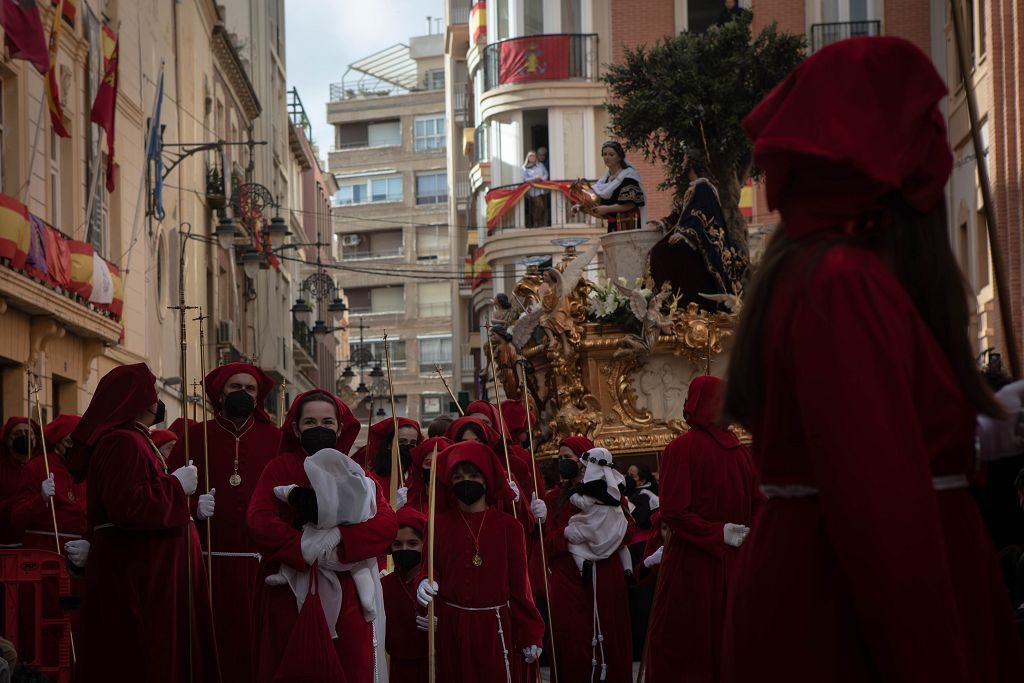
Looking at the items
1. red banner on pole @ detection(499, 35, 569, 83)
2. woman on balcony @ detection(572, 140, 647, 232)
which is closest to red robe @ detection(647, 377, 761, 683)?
woman on balcony @ detection(572, 140, 647, 232)

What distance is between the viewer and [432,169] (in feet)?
296

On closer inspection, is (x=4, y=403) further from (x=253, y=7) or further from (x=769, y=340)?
(x=253, y=7)

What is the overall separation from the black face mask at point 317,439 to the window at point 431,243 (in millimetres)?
79278

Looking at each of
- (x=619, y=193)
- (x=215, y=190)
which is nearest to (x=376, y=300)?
(x=215, y=190)

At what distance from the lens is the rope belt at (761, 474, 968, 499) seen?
12.6 ft

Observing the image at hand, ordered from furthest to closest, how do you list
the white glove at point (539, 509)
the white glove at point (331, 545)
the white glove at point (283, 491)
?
the white glove at point (539, 509) → the white glove at point (283, 491) → the white glove at point (331, 545)

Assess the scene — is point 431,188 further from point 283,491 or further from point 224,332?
point 283,491

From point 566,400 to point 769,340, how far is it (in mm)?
15516

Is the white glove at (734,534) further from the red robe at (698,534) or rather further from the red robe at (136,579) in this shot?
the red robe at (136,579)

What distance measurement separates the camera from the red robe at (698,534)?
10.0m

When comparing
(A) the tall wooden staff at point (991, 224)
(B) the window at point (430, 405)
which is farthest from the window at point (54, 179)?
(B) the window at point (430, 405)

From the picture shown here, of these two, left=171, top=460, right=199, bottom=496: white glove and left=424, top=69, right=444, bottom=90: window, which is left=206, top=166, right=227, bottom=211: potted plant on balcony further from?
left=424, top=69, right=444, bottom=90: window

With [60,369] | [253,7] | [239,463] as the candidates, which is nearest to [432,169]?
[253,7]

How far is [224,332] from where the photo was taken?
137 ft
